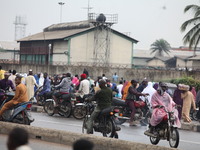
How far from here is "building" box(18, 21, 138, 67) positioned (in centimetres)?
5471

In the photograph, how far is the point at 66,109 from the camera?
63.6 ft

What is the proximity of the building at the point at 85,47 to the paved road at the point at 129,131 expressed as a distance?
115 ft

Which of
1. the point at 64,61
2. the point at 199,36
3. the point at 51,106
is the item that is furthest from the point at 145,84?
the point at 64,61

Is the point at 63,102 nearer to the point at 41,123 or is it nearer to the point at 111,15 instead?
the point at 41,123

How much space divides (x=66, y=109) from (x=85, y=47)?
37303 millimetres

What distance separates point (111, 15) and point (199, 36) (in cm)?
1992

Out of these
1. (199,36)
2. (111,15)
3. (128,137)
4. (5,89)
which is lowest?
(128,137)

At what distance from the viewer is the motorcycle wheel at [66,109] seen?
19297 millimetres

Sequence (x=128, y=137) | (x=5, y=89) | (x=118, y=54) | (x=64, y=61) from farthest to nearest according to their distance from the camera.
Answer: (x=118, y=54)
(x=64, y=61)
(x=5, y=89)
(x=128, y=137)

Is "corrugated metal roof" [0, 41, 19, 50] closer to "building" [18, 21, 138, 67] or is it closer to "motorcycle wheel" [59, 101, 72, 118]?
"building" [18, 21, 138, 67]

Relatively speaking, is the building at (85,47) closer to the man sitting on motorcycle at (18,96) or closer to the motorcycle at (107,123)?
the man sitting on motorcycle at (18,96)

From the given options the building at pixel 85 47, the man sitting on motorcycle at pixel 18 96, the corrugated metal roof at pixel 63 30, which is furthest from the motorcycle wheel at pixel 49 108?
the corrugated metal roof at pixel 63 30

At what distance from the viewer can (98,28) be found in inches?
2240

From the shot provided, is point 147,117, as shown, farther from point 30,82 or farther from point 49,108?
point 30,82
